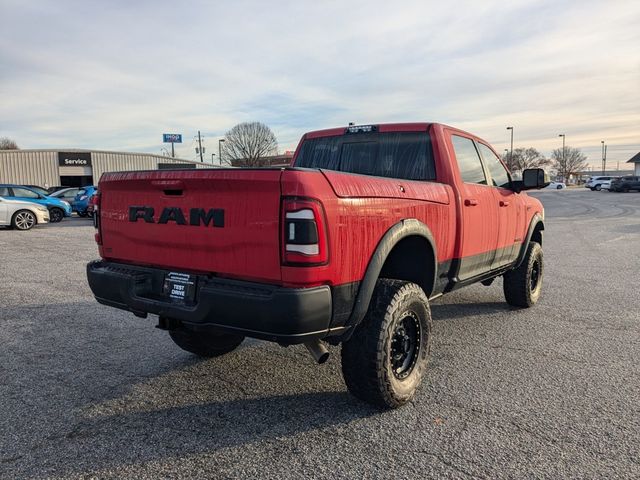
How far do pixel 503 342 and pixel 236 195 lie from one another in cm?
314

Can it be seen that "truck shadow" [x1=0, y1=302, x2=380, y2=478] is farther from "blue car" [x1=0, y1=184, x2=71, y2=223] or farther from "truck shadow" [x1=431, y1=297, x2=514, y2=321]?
"blue car" [x1=0, y1=184, x2=71, y2=223]

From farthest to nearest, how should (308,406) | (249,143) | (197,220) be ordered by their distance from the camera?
(249,143), (308,406), (197,220)

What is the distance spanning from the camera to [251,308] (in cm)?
262

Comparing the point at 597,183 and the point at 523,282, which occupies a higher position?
the point at 597,183

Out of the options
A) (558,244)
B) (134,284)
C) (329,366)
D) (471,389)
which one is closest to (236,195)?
(134,284)

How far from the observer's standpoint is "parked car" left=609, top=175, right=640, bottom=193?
144 ft

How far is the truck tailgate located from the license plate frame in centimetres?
6

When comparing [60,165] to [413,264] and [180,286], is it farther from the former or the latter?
[413,264]

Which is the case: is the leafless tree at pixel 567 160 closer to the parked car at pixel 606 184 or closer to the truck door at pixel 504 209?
the parked car at pixel 606 184

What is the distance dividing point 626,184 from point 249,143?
44.4 m

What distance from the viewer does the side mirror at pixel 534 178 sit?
5031 mm

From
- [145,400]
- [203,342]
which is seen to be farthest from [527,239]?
[145,400]

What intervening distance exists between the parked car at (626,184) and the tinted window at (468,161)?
47.4 metres

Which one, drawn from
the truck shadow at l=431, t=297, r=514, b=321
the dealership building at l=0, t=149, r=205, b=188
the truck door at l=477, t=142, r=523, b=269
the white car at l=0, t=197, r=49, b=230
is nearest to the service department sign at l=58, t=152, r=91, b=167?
the dealership building at l=0, t=149, r=205, b=188
